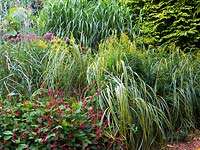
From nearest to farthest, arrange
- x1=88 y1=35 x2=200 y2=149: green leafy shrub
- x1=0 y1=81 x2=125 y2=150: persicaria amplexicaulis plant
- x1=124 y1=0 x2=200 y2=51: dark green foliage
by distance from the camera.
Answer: x1=0 y1=81 x2=125 y2=150: persicaria amplexicaulis plant → x1=88 y1=35 x2=200 y2=149: green leafy shrub → x1=124 y1=0 x2=200 y2=51: dark green foliage

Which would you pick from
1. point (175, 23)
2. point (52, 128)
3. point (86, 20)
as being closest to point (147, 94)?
point (52, 128)

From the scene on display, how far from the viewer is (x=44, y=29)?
579 centimetres

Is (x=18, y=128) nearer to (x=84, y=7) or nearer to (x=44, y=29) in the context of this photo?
(x=44, y=29)

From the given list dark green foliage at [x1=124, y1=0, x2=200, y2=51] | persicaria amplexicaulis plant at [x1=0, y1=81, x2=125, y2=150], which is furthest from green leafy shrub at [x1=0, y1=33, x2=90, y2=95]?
dark green foliage at [x1=124, y1=0, x2=200, y2=51]

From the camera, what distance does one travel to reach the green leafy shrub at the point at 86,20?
549 cm

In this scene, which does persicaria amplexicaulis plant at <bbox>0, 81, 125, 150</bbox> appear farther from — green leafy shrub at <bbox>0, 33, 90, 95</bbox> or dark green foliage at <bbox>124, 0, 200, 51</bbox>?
dark green foliage at <bbox>124, 0, 200, 51</bbox>

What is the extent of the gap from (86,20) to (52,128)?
3184 millimetres

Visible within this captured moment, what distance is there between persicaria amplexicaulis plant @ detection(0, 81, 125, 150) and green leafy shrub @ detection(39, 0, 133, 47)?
2455mm

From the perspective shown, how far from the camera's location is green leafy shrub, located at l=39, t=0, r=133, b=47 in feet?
18.0

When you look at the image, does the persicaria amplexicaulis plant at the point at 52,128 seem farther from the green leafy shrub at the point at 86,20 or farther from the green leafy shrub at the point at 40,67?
the green leafy shrub at the point at 86,20

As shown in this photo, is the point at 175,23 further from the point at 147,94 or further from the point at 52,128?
the point at 52,128

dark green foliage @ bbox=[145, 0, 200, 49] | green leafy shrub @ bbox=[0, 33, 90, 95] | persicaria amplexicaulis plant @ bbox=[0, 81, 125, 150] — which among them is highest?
dark green foliage @ bbox=[145, 0, 200, 49]

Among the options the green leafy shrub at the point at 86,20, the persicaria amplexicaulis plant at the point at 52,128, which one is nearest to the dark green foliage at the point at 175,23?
the green leafy shrub at the point at 86,20

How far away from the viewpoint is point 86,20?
5.63 m
